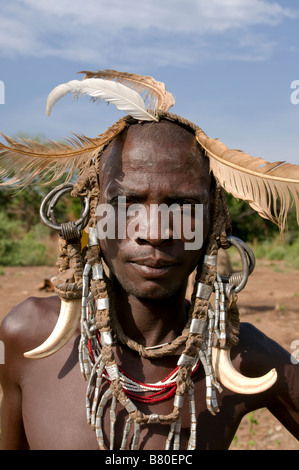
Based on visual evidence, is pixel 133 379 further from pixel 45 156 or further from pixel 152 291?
pixel 45 156

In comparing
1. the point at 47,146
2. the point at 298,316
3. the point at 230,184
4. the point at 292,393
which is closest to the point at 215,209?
the point at 230,184

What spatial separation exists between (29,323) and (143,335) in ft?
1.70

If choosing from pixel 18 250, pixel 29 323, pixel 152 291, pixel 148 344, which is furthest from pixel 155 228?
pixel 18 250

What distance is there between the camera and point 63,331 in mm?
1877

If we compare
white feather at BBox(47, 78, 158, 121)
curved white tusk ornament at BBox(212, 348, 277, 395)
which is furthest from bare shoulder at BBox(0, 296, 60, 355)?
white feather at BBox(47, 78, 158, 121)

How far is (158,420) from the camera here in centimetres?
177

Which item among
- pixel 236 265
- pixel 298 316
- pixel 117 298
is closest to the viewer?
pixel 117 298

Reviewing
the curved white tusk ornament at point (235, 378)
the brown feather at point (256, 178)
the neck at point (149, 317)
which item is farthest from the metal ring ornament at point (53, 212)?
the curved white tusk ornament at point (235, 378)

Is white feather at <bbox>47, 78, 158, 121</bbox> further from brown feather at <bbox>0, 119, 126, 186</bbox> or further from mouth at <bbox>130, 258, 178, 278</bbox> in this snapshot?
mouth at <bbox>130, 258, 178, 278</bbox>

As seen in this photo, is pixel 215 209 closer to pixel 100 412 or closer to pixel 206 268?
pixel 206 268

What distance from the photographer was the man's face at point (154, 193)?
5.57ft

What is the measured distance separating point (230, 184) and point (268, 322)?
7.41 m

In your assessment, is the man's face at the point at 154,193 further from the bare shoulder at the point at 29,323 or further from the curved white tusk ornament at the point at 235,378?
the bare shoulder at the point at 29,323

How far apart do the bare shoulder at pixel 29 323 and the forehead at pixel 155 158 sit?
630mm
